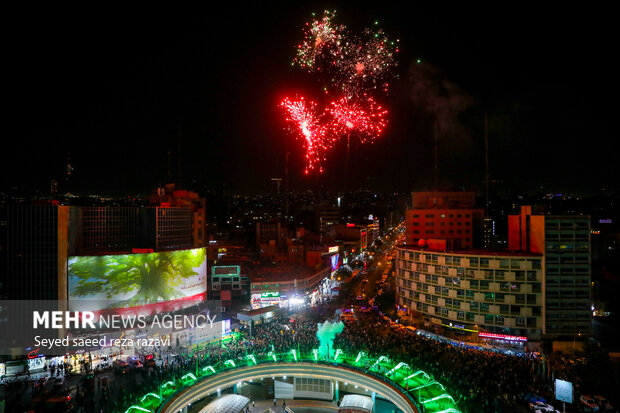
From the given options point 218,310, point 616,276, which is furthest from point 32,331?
point 616,276

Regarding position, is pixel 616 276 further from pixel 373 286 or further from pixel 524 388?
pixel 524 388

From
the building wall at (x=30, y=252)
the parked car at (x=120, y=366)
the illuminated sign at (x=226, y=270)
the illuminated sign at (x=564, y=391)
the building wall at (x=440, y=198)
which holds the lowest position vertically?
the parked car at (x=120, y=366)

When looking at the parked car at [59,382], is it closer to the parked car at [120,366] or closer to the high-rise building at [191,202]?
the parked car at [120,366]

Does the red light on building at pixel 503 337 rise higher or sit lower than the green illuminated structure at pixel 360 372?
lower

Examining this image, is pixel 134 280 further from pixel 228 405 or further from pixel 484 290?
pixel 484 290

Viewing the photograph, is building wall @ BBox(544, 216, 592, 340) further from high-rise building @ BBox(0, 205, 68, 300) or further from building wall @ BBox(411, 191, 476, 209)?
high-rise building @ BBox(0, 205, 68, 300)

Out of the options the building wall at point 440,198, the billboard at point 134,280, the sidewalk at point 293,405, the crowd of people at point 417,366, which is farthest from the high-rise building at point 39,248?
the building wall at point 440,198
